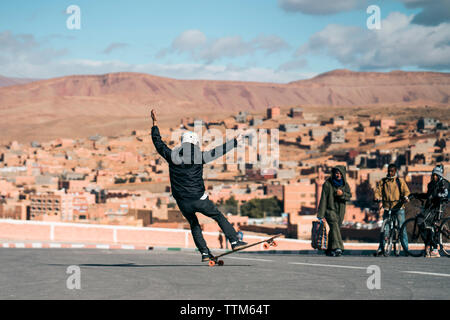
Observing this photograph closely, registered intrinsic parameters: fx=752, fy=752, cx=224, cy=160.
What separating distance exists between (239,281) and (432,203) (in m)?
4.83

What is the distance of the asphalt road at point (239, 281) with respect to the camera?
20.3 ft

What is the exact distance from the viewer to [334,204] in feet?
37.0

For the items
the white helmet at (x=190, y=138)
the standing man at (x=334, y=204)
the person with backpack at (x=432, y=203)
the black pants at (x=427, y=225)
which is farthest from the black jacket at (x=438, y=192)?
the white helmet at (x=190, y=138)

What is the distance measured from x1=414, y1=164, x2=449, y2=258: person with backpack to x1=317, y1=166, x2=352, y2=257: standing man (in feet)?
3.81

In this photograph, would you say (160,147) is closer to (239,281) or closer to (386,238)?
(239,281)

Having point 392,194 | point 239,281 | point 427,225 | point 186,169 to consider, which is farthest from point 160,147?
point 427,225

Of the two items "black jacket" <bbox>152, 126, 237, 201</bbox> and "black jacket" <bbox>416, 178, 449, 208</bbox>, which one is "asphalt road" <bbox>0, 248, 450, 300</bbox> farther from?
"black jacket" <bbox>416, 178, 449, 208</bbox>

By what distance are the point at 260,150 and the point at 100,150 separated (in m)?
38.5


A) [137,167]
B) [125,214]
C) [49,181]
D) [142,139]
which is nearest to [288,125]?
[142,139]

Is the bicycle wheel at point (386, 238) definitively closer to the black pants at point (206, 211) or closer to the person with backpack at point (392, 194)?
the person with backpack at point (392, 194)

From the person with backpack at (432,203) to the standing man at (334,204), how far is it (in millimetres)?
1162

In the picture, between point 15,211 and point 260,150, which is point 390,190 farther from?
point 260,150

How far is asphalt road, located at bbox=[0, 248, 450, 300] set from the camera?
6.19 m

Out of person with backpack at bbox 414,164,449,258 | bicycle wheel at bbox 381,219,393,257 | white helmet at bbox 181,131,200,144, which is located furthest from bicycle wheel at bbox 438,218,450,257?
white helmet at bbox 181,131,200,144
